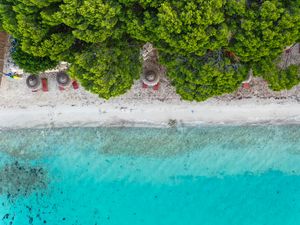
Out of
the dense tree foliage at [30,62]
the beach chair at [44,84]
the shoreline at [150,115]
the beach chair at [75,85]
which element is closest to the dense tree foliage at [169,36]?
the dense tree foliage at [30,62]

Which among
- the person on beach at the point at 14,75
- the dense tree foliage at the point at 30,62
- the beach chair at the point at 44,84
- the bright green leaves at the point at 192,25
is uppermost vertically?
the bright green leaves at the point at 192,25

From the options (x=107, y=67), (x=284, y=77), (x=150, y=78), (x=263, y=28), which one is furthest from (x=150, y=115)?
(x=263, y=28)

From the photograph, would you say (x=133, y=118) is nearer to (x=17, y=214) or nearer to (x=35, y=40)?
(x=35, y=40)

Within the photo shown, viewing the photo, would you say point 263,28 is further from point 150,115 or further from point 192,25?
point 150,115

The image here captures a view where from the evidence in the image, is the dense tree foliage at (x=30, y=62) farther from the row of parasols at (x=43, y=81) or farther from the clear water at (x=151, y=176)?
the clear water at (x=151, y=176)

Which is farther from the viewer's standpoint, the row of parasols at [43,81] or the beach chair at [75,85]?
the beach chair at [75,85]

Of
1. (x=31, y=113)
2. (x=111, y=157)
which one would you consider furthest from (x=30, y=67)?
(x=111, y=157)

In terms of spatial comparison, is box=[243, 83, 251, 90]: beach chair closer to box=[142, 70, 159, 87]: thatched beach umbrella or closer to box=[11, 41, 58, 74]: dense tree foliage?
box=[142, 70, 159, 87]: thatched beach umbrella
